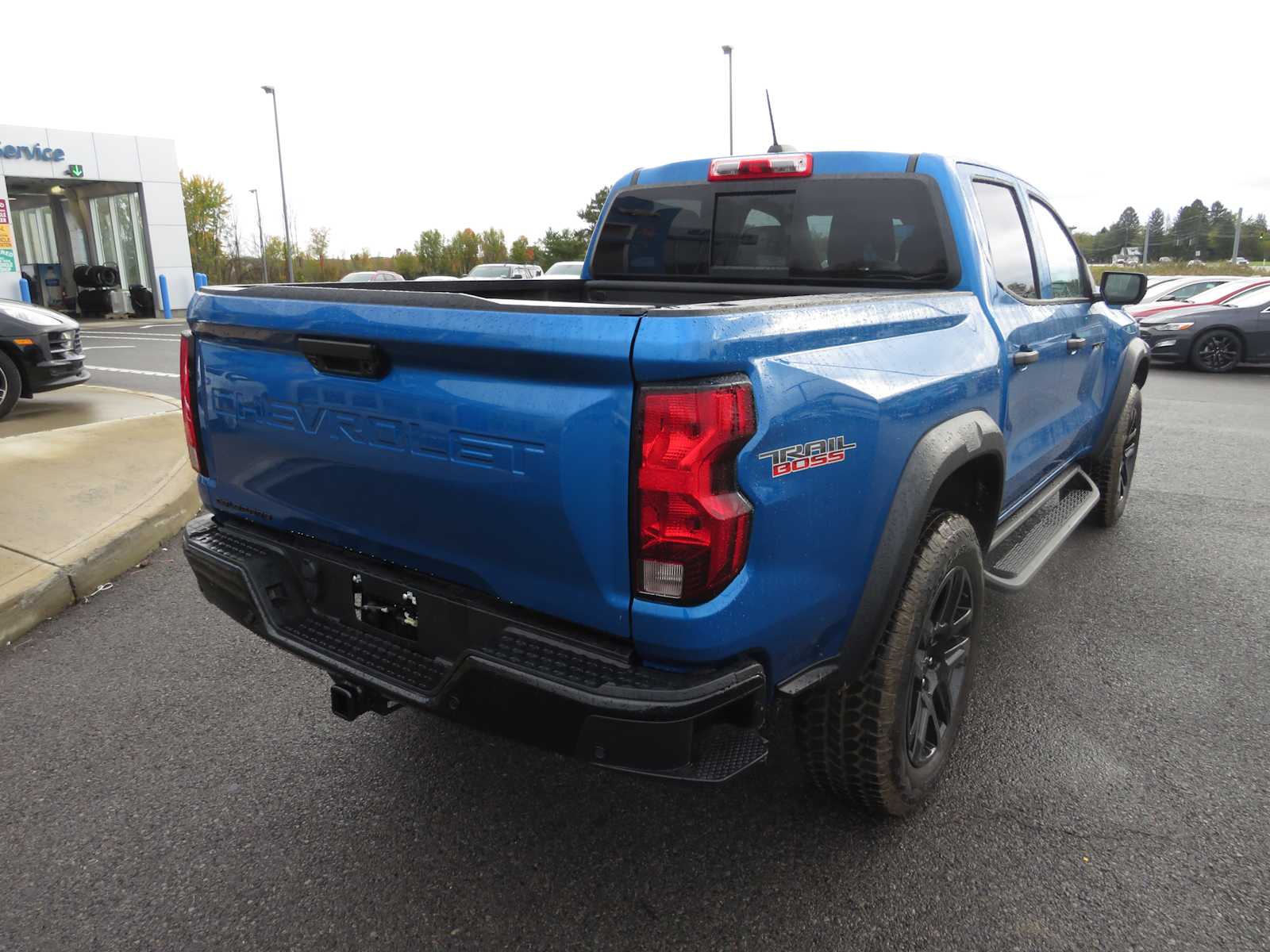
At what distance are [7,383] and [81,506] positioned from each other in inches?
185

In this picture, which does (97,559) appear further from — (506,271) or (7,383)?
(506,271)

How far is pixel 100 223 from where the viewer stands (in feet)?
90.5

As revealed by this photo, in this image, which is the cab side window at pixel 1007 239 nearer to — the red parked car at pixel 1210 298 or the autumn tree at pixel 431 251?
the red parked car at pixel 1210 298

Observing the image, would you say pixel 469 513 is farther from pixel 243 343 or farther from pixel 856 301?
pixel 856 301

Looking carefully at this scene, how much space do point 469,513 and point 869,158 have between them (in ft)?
7.00

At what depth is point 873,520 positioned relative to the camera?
7.20 ft

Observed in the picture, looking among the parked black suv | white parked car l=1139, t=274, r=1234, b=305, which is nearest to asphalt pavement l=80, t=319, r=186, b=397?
the parked black suv

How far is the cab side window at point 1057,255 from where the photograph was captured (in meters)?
3.97

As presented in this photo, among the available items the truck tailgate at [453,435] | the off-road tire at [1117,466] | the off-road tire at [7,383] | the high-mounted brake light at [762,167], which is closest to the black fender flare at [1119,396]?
the off-road tire at [1117,466]

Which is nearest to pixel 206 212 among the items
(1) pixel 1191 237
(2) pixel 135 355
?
(2) pixel 135 355

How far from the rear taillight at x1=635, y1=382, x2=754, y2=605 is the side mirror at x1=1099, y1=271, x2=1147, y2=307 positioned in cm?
344

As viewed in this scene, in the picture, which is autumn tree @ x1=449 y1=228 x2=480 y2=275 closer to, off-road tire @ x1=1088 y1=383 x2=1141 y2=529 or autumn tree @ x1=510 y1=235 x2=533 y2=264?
autumn tree @ x1=510 y1=235 x2=533 y2=264

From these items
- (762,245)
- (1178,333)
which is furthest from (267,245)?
(762,245)

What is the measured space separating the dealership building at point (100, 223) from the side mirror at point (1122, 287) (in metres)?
27.9
